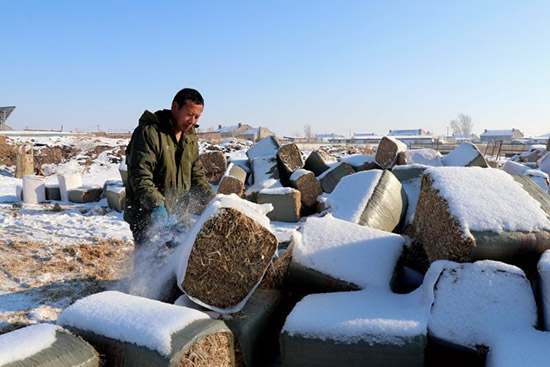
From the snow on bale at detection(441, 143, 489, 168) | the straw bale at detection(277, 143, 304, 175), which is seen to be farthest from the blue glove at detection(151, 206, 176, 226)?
the snow on bale at detection(441, 143, 489, 168)

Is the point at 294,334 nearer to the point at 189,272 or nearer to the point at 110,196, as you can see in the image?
the point at 189,272

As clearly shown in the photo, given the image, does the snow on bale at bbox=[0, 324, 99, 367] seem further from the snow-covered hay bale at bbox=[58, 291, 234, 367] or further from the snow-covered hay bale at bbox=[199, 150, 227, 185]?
the snow-covered hay bale at bbox=[199, 150, 227, 185]

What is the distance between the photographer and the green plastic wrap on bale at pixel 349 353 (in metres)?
2.10

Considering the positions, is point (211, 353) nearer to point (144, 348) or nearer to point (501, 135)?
point (144, 348)

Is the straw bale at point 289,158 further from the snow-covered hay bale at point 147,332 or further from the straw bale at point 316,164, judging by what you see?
the snow-covered hay bale at point 147,332

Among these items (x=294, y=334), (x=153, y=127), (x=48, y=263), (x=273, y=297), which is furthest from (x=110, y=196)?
(x=294, y=334)

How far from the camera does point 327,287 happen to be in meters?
2.76

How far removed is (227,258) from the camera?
2.47 metres

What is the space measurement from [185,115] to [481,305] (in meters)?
2.36

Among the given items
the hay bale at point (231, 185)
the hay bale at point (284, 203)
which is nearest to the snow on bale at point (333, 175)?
the hay bale at point (284, 203)

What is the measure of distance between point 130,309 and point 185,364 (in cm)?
44

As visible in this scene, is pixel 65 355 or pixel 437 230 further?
pixel 437 230

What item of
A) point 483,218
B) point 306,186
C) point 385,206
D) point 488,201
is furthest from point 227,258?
point 306,186

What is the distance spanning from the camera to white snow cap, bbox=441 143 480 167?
8.04 meters
